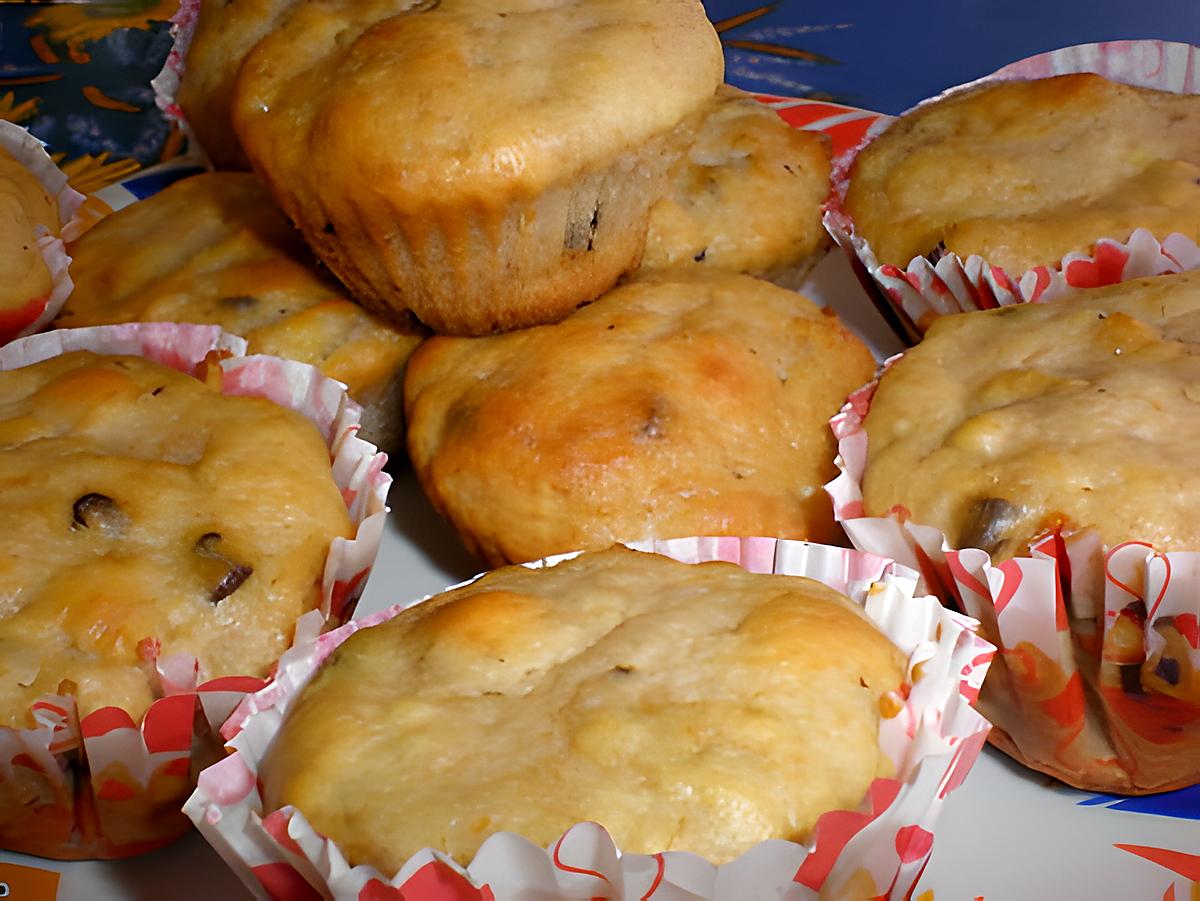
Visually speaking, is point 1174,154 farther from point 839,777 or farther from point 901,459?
point 839,777

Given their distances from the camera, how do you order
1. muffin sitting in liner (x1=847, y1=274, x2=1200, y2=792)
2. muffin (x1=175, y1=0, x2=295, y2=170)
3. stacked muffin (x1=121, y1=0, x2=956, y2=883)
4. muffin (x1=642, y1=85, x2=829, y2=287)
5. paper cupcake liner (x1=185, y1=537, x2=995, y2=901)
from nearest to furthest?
paper cupcake liner (x1=185, y1=537, x2=995, y2=901)
stacked muffin (x1=121, y1=0, x2=956, y2=883)
muffin sitting in liner (x1=847, y1=274, x2=1200, y2=792)
muffin (x1=642, y1=85, x2=829, y2=287)
muffin (x1=175, y1=0, x2=295, y2=170)

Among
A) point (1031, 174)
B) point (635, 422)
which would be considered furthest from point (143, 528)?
point (1031, 174)

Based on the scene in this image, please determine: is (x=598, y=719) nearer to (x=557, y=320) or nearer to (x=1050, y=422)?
(x=1050, y=422)

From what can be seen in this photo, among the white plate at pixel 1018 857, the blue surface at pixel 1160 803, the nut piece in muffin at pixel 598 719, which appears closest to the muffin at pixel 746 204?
the nut piece in muffin at pixel 598 719

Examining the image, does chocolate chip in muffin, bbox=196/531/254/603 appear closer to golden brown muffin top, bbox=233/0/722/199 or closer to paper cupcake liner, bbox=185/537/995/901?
paper cupcake liner, bbox=185/537/995/901

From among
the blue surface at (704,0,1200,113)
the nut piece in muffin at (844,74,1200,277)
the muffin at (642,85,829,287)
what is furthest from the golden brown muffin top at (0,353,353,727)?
the blue surface at (704,0,1200,113)

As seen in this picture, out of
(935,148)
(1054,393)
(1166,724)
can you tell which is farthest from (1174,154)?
(1166,724)
